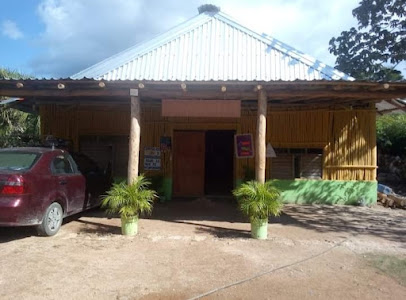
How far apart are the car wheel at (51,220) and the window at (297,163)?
6356mm

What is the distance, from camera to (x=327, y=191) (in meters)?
10.8

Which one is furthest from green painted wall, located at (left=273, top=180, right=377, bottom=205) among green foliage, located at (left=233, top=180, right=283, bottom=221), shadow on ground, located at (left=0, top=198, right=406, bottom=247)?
green foliage, located at (left=233, top=180, right=283, bottom=221)

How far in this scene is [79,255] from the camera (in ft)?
18.5

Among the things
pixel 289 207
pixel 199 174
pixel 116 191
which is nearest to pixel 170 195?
pixel 199 174

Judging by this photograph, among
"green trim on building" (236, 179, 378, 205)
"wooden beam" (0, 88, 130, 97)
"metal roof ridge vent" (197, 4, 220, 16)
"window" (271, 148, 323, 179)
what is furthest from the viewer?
"metal roof ridge vent" (197, 4, 220, 16)

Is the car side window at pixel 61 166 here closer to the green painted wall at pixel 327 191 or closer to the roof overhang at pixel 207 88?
the roof overhang at pixel 207 88

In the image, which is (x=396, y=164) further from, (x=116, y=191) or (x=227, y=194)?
(x=116, y=191)

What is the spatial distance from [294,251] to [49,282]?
3.58 m

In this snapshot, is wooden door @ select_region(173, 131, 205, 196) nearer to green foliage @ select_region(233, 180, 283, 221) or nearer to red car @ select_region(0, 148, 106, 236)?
red car @ select_region(0, 148, 106, 236)

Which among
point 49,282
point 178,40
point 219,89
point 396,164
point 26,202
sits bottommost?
point 49,282

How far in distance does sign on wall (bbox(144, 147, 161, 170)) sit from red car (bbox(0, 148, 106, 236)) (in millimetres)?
3633

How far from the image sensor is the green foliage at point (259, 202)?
6.72 metres

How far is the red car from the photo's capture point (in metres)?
5.88

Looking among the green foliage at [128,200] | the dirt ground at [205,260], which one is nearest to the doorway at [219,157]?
the dirt ground at [205,260]
